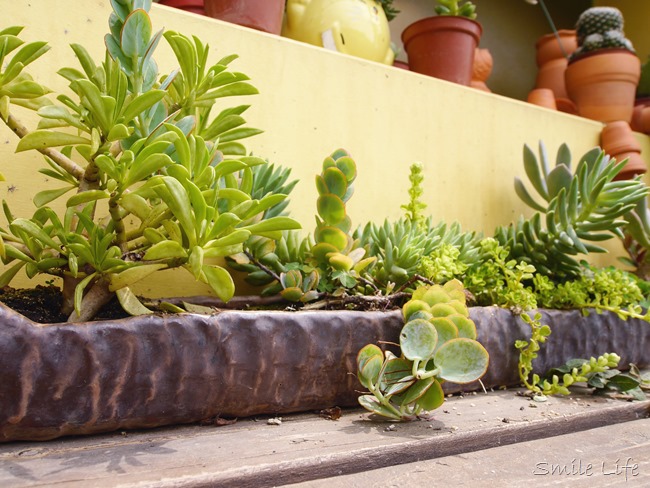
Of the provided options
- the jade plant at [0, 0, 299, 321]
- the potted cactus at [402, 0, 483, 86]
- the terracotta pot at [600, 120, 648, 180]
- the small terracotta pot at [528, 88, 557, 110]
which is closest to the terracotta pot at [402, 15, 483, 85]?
the potted cactus at [402, 0, 483, 86]

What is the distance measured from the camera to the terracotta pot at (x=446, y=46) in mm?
1113

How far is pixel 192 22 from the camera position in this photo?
31.5 inches

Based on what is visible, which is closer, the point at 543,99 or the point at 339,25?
the point at 339,25

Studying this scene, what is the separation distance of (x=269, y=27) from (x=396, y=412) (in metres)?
0.66

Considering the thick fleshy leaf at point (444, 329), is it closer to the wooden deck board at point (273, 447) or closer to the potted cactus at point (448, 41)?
the wooden deck board at point (273, 447)

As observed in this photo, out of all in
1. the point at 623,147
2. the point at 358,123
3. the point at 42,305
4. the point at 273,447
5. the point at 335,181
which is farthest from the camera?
the point at 623,147

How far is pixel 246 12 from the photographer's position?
880 mm

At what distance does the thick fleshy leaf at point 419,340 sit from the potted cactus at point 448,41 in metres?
0.73

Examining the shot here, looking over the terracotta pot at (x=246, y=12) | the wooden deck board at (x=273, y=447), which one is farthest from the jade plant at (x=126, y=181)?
the terracotta pot at (x=246, y=12)

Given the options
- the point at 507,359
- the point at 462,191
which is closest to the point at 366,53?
the point at 462,191

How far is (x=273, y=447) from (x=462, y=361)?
197 millimetres

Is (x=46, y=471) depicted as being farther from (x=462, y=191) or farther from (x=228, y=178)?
(x=462, y=191)

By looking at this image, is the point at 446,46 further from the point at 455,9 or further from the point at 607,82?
the point at 607,82

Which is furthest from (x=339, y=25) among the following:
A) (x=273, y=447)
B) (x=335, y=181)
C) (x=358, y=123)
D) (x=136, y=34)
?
(x=273, y=447)
